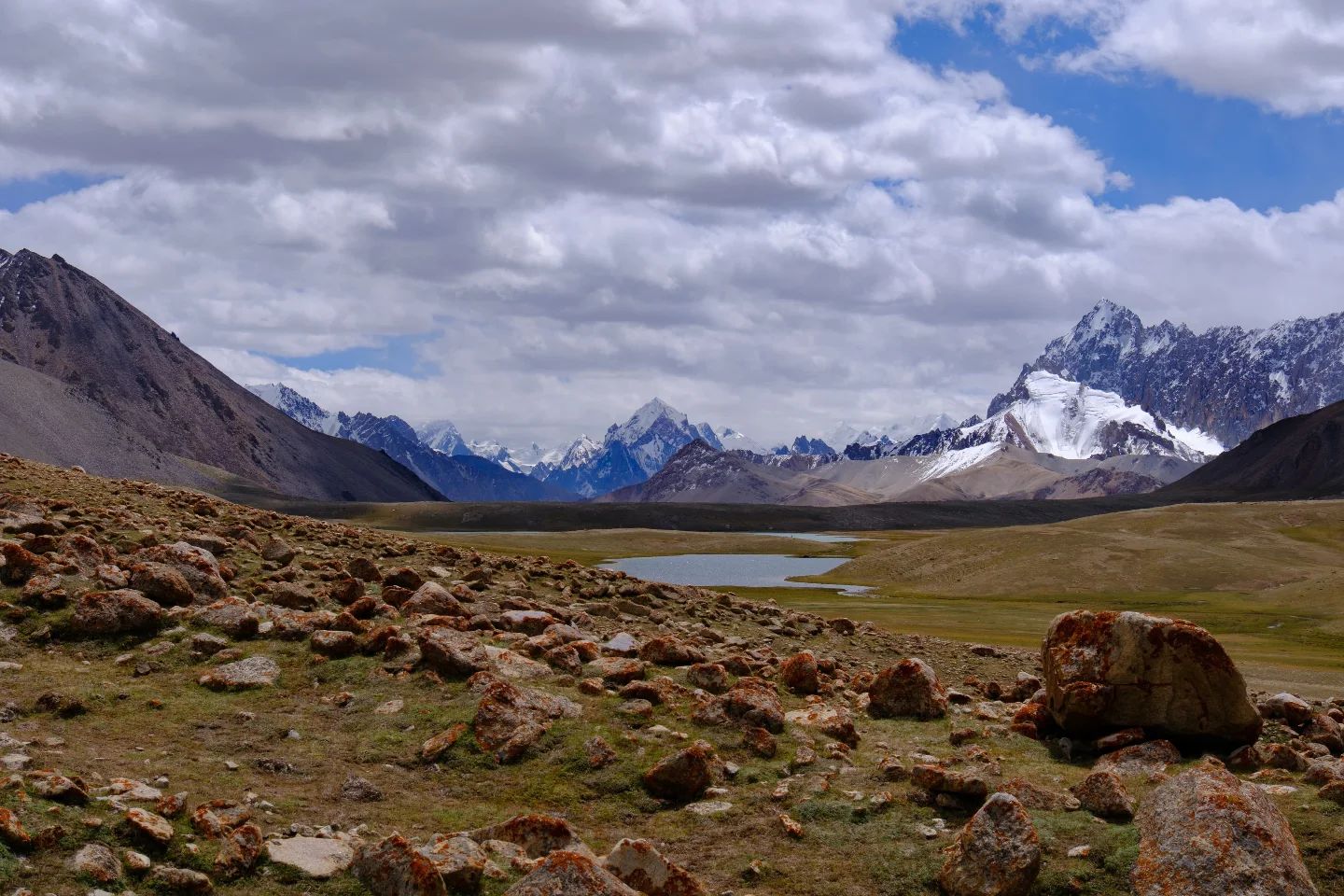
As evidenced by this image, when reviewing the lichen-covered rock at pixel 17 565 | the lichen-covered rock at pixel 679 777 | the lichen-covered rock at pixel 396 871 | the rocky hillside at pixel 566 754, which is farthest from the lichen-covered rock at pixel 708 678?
the lichen-covered rock at pixel 17 565

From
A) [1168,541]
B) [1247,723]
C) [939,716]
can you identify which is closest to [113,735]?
[939,716]

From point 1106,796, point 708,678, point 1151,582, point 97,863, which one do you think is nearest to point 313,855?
point 97,863

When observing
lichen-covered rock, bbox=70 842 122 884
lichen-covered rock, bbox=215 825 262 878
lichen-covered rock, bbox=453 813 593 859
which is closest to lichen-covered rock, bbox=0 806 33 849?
lichen-covered rock, bbox=70 842 122 884

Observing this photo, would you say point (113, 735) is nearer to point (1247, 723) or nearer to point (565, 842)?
point (565, 842)

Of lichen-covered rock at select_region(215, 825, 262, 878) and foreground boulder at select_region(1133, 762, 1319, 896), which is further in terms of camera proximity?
foreground boulder at select_region(1133, 762, 1319, 896)

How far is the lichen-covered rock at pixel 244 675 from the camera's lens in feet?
66.3

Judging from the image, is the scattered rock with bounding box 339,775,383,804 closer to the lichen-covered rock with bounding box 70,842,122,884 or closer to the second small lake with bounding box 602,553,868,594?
the lichen-covered rock with bounding box 70,842,122,884

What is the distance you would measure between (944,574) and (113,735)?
11628 cm

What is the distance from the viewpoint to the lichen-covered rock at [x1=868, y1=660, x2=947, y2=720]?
21812mm

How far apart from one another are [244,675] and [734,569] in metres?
139

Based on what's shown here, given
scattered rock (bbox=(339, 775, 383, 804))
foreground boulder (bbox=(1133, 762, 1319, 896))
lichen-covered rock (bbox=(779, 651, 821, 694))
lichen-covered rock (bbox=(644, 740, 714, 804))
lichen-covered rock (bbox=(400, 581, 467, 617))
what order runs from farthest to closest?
lichen-covered rock (bbox=(400, 581, 467, 617))
lichen-covered rock (bbox=(779, 651, 821, 694))
lichen-covered rock (bbox=(644, 740, 714, 804))
scattered rock (bbox=(339, 775, 383, 804))
foreground boulder (bbox=(1133, 762, 1319, 896))

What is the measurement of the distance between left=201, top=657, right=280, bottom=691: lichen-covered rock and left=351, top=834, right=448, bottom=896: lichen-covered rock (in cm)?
798

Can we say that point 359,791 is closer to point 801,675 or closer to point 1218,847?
point 801,675

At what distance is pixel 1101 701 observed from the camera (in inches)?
768
